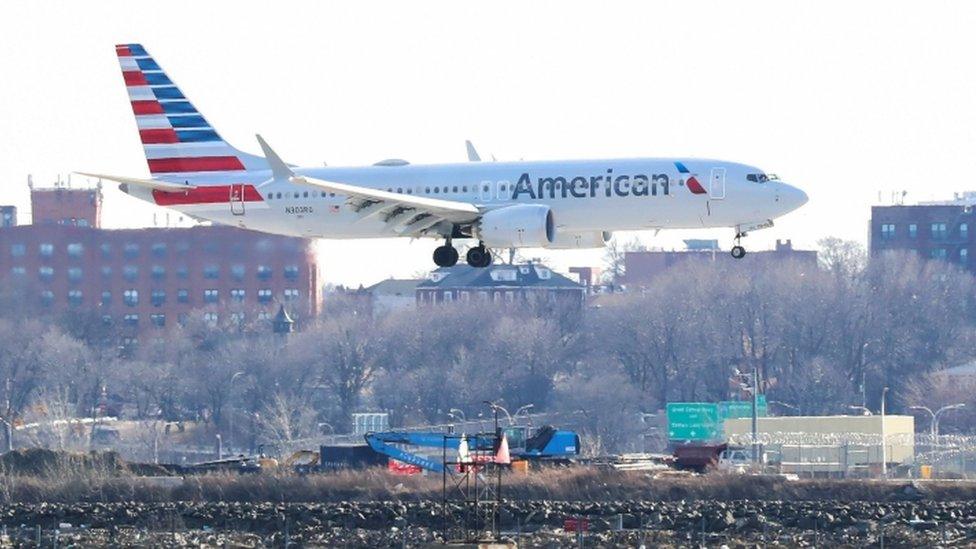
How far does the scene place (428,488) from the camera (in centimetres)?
8131

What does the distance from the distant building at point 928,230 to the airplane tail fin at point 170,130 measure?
353 ft

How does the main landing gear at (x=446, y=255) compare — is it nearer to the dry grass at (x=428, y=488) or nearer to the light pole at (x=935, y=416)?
the dry grass at (x=428, y=488)

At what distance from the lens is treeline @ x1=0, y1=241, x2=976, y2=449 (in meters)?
148

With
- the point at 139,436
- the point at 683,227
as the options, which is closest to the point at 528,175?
the point at 683,227

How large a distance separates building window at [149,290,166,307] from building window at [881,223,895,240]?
202ft

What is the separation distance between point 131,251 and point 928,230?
2660 inches

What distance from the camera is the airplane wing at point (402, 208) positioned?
80.7 m

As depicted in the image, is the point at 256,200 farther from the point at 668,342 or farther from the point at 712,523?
the point at 668,342

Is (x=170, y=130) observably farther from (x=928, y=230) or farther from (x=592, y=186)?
(x=928, y=230)

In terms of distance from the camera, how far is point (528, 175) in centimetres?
8125

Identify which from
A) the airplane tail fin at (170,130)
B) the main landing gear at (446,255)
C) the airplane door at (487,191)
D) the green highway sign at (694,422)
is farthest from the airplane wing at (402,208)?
the green highway sign at (694,422)

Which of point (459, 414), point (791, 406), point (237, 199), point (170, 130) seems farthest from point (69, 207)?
point (237, 199)

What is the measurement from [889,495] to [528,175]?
15103 millimetres

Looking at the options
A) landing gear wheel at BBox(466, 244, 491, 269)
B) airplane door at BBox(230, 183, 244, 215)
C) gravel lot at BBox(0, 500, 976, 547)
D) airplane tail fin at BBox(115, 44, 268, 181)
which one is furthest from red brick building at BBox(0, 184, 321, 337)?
gravel lot at BBox(0, 500, 976, 547)
